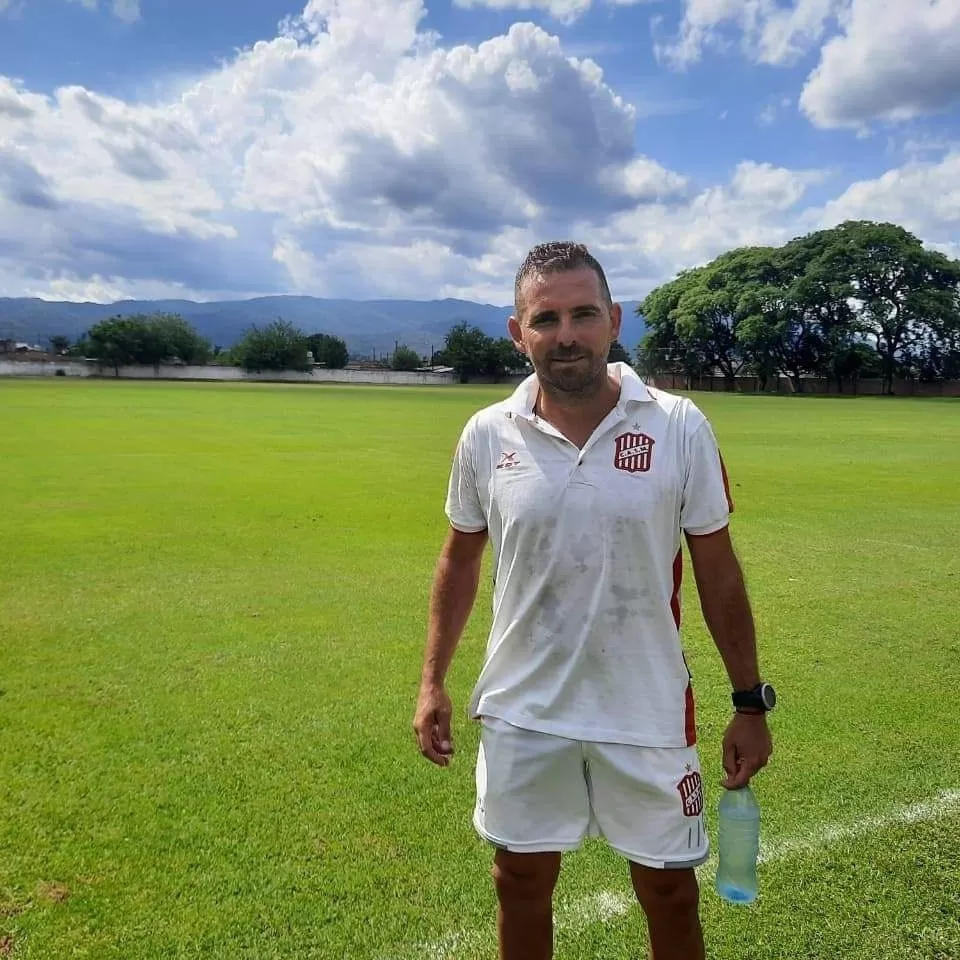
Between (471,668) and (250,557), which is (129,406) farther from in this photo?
(471,668)

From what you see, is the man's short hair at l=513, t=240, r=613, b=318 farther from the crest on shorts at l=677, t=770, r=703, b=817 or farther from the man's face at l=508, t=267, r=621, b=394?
the crest on shorts at l=677, t=770, r=703, b=817

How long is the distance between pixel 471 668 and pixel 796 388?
68410 mm

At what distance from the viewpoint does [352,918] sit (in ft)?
9.59

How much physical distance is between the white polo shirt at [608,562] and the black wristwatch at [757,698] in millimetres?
153

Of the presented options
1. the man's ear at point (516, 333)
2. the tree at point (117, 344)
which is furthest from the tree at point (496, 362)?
the man's ear at point (516, 333)

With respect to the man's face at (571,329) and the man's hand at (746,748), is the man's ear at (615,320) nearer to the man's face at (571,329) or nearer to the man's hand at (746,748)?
the man's face at (571,329)

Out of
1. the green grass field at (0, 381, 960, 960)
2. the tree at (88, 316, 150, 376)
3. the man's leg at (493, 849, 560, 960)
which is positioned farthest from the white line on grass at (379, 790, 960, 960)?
the tree at (88, 316, 150, 376)

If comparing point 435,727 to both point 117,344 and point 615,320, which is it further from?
point 117,344

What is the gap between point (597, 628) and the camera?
2.30 metres

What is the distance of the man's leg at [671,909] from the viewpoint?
2260 mm

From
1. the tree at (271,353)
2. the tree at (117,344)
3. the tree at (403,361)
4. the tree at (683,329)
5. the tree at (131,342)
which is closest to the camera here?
the tree at (683,329)

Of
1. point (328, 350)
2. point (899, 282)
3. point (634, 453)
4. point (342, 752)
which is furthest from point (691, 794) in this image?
point (328, 350)

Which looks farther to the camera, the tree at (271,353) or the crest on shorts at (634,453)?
the tree at (271,353)

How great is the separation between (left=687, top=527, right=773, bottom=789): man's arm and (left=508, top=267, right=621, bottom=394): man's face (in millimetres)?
553
